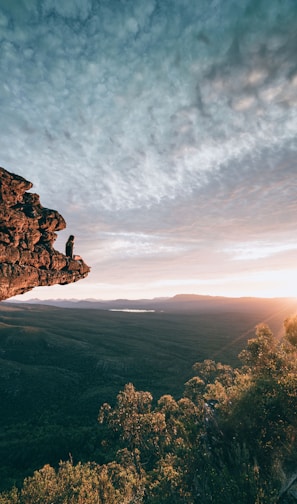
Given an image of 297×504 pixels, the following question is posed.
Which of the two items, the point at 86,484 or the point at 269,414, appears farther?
the point at 86,484

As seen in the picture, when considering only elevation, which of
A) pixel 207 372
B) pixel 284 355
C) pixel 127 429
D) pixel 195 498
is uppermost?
pixel 284 355

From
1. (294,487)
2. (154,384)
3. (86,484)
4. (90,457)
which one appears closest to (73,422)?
(90,457)

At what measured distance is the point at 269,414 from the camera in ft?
81.8

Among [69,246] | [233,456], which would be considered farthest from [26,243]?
[233,456]

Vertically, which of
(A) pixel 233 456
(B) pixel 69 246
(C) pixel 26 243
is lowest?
(A) pixel 233 456

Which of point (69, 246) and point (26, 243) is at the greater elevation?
point (69, 246)

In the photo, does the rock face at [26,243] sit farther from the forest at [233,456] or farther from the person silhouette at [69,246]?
the forest at [233,456]

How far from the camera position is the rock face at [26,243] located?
79.7 ft

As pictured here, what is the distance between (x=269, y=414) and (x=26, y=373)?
599 ft

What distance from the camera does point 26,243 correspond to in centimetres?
2711

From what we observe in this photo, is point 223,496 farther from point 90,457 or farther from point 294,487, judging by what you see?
point 90,457

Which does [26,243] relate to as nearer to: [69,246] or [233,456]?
[69,246]

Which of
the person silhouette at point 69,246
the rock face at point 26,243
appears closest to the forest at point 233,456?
the rock face at point 26,243

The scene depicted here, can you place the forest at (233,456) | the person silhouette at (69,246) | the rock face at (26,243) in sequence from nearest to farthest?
1. the forest at (233,456)
2. the rock face at (26,243)
3. the person silhouette at (69,246)
